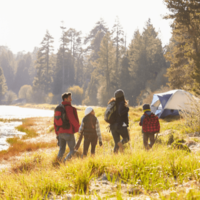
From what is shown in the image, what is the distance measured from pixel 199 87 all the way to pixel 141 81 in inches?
1240

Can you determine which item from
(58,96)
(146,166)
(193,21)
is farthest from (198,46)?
(58,96)

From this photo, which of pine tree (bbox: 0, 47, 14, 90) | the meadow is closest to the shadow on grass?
the meadow

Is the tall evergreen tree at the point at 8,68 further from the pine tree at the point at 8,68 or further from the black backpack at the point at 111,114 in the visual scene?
the black backpack at the point at 111,114

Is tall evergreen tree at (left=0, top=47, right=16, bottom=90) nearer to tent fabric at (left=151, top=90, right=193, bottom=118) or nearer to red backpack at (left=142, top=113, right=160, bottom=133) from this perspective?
tent fabric at (left=151, top=90, right=193, bottom=118)

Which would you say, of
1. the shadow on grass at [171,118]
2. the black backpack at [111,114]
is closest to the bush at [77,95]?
the shadow on grass at [171,118]

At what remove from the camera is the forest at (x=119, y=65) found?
795 inches

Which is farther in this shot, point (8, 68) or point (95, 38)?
point (8, 68)

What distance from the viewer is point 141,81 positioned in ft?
148

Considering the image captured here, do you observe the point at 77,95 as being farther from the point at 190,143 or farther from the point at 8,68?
the point at 8,68

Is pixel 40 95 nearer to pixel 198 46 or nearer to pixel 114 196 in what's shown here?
pixel 198 46

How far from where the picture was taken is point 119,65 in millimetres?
50125

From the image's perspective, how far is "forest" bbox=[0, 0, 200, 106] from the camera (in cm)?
2019

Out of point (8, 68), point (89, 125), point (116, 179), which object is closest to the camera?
point (116, 179)

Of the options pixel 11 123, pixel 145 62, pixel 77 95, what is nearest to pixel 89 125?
pixel 11 123
